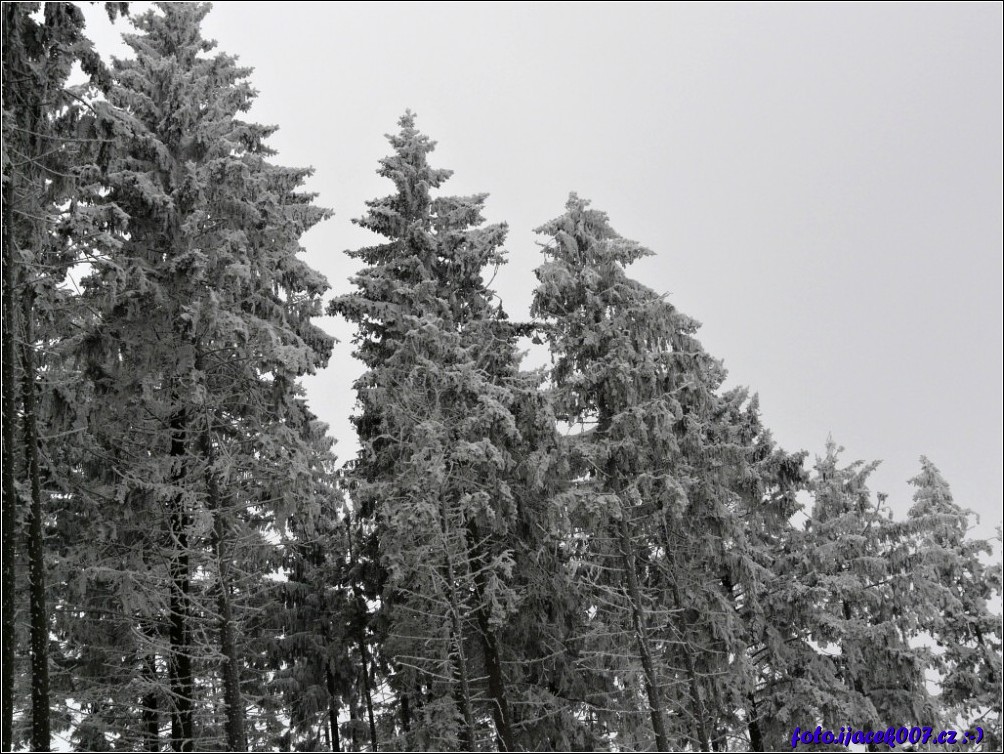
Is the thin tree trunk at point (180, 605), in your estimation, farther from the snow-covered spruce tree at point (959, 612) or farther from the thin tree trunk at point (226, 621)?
the snow-covered spruce tree at point (959, 612)

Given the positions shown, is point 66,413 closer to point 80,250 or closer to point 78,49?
point 80,250

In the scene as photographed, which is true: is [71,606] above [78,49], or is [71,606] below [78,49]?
below

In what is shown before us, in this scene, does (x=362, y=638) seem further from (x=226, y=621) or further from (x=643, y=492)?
(x=226, y=621)

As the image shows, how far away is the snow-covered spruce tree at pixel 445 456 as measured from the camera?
51.7 ft

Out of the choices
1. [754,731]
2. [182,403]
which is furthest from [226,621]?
[754,731]

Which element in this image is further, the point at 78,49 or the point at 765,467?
the point at 765,467

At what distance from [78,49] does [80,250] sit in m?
2.74

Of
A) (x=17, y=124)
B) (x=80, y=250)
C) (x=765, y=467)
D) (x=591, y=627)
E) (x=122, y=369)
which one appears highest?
(x=17, y=124)

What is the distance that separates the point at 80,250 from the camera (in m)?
11.4

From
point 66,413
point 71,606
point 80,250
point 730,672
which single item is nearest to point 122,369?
point 66,413

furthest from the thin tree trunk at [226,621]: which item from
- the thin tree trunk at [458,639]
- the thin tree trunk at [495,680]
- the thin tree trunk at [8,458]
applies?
the thin tree trunk at [495,680]

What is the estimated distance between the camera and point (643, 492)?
17469 millimetres

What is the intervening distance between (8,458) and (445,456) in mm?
8416

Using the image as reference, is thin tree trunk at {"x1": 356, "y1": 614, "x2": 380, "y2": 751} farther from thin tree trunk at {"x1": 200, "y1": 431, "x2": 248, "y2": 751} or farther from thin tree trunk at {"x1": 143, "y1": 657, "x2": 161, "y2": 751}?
thin tree trunk at {"x1": 200, "y1": 431, "x2": 248, "y2": 751}
